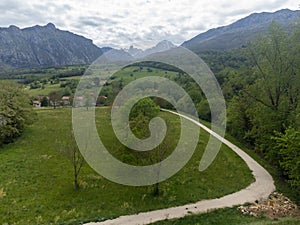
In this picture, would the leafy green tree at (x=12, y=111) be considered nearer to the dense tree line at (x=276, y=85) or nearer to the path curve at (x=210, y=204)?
the path curve at (x=210, y=204)

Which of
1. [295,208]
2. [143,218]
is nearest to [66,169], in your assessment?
[143,218]

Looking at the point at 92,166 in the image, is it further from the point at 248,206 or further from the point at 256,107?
the point at 256,107

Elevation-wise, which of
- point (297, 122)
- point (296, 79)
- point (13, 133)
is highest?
point (296, 79)

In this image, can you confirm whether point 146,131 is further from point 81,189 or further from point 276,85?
point 276,85

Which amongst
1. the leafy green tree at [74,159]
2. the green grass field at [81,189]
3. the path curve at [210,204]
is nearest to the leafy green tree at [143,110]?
the leafy green tree at [74,159]

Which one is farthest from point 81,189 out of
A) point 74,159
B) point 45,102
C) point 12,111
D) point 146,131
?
point 45,102

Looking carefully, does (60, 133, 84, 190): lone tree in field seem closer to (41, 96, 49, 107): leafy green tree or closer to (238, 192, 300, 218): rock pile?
(238, 192, 300, 218): rock pile
